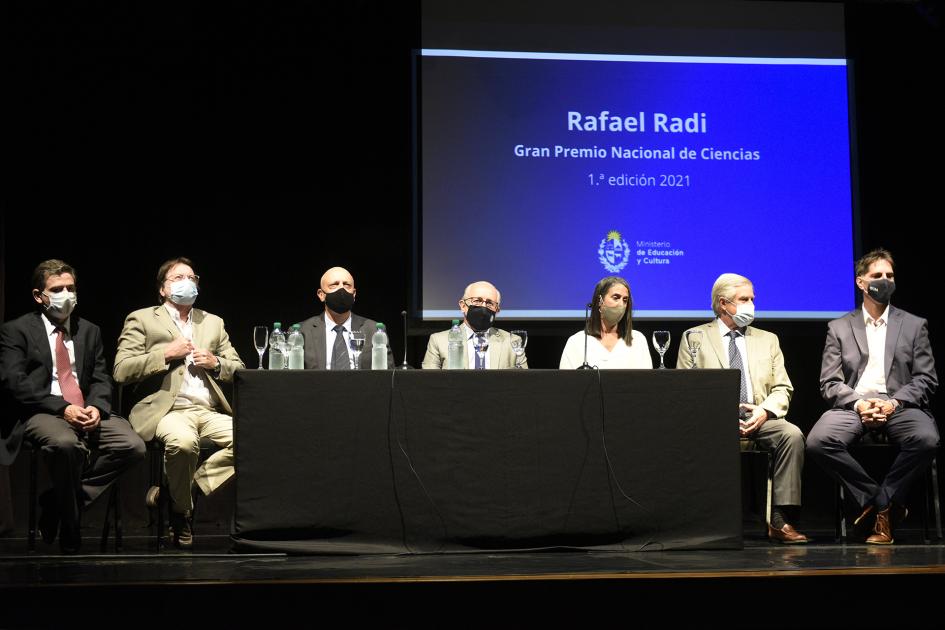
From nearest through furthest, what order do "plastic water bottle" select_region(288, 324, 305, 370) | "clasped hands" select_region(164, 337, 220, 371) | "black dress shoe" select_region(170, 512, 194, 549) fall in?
"plastic water bottle" select_region(288, 324, 305, 370)
"black dress shoe" select_region(170, 512, 194, 549)
"clasped hands" select_region(164, 337, 220, 371)

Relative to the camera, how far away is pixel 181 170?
568 cm

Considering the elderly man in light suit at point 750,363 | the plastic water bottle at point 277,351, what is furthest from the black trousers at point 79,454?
the elderly man in light suit at point 750,363

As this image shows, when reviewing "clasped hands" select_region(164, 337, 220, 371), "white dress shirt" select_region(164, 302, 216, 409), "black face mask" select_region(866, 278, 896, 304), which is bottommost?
"white dress shirt" select_region(164, 302, 216, 409)

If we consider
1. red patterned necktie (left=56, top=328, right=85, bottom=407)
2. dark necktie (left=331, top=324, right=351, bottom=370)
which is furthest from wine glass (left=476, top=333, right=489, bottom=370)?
red patterned necktie (left=56, top=328, right=85, bottom=407)

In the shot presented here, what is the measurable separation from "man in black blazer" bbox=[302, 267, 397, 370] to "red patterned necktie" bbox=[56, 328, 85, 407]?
1014mm

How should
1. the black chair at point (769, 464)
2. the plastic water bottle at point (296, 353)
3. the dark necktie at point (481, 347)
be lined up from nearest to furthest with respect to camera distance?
the plastic water bottle at point (296, 353) < the dark necktie at point (481, 347) < the black chair at point (769, 464)

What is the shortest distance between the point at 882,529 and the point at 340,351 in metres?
2.51

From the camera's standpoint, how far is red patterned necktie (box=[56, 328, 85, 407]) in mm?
4578

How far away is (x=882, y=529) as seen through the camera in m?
4.57

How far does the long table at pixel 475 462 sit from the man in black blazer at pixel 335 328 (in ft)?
3.17

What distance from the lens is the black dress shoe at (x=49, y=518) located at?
436 cm

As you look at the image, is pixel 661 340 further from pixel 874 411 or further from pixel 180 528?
pixel 180 528

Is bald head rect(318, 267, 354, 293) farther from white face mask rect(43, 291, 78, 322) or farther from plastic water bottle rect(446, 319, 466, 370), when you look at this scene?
white face mask rect(43, 291, 78, 322)

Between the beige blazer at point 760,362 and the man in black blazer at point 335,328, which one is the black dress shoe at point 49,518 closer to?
the man in black blazer at point 335,328
